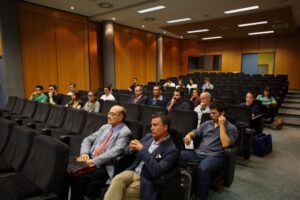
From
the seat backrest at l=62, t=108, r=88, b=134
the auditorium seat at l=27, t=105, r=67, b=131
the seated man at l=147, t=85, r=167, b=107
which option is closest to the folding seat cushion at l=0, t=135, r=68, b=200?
the seat backrest at l=62, t=108, r=88, b=134

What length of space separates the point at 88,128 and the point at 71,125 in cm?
62

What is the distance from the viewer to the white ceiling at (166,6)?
7.12m

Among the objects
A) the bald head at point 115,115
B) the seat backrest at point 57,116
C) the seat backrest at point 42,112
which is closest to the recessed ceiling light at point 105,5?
the seat backrest at point 42,112

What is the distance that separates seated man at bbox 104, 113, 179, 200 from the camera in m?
1.82

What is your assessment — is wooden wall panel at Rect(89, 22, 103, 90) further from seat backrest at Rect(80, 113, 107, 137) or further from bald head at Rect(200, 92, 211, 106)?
bald head at Rect(200, 92, 211, 106)

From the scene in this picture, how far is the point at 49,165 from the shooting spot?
180 cm

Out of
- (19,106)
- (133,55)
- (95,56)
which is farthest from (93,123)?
(133,55)

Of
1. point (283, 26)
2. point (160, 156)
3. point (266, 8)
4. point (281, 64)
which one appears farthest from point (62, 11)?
point (281, 64)

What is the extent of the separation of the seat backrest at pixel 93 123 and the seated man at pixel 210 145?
4.01ft

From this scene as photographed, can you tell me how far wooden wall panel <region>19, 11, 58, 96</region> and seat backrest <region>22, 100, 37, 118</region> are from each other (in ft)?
7.83

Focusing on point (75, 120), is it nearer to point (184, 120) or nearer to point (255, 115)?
point (184, 120)

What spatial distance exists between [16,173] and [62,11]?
7662 millimetres

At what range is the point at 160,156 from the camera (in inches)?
76.2

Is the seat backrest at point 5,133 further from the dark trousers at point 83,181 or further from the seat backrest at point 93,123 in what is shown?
the dark trousers at point 83,181
